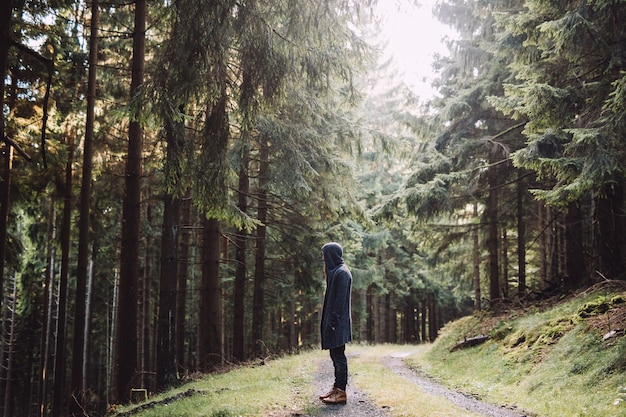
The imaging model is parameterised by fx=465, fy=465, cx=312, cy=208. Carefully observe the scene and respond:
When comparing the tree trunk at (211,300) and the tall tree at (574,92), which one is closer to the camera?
the tall tree at (574,92)

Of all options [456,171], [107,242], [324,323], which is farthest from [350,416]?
[107,242]

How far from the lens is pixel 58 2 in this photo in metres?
8.08

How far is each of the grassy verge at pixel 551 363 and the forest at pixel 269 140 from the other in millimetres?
2262

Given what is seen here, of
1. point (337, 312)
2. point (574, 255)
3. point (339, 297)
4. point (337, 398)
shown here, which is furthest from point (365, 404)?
point (574, 255)

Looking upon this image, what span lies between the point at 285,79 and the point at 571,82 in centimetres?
678

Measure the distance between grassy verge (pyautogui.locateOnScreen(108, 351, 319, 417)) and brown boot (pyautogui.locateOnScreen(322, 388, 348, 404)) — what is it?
29 centimetres

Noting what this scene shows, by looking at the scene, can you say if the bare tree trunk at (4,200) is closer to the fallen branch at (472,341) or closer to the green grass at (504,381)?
the green grass at (504,381)

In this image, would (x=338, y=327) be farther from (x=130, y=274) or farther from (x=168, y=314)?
(x=168, y=314)

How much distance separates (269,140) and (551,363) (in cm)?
811

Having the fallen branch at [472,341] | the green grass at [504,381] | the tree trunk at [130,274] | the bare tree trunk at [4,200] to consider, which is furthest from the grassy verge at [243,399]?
the fallen branch at [472,341]

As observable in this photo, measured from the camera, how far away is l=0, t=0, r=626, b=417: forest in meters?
6.84

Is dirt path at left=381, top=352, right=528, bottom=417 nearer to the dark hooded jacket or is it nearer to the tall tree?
the dark hooded jacket

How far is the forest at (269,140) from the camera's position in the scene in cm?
684

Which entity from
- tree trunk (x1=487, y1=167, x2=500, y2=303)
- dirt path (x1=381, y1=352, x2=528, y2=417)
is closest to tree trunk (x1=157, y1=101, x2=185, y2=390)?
dirt path (x1=381, y1=352, x2=528, y2=417)
